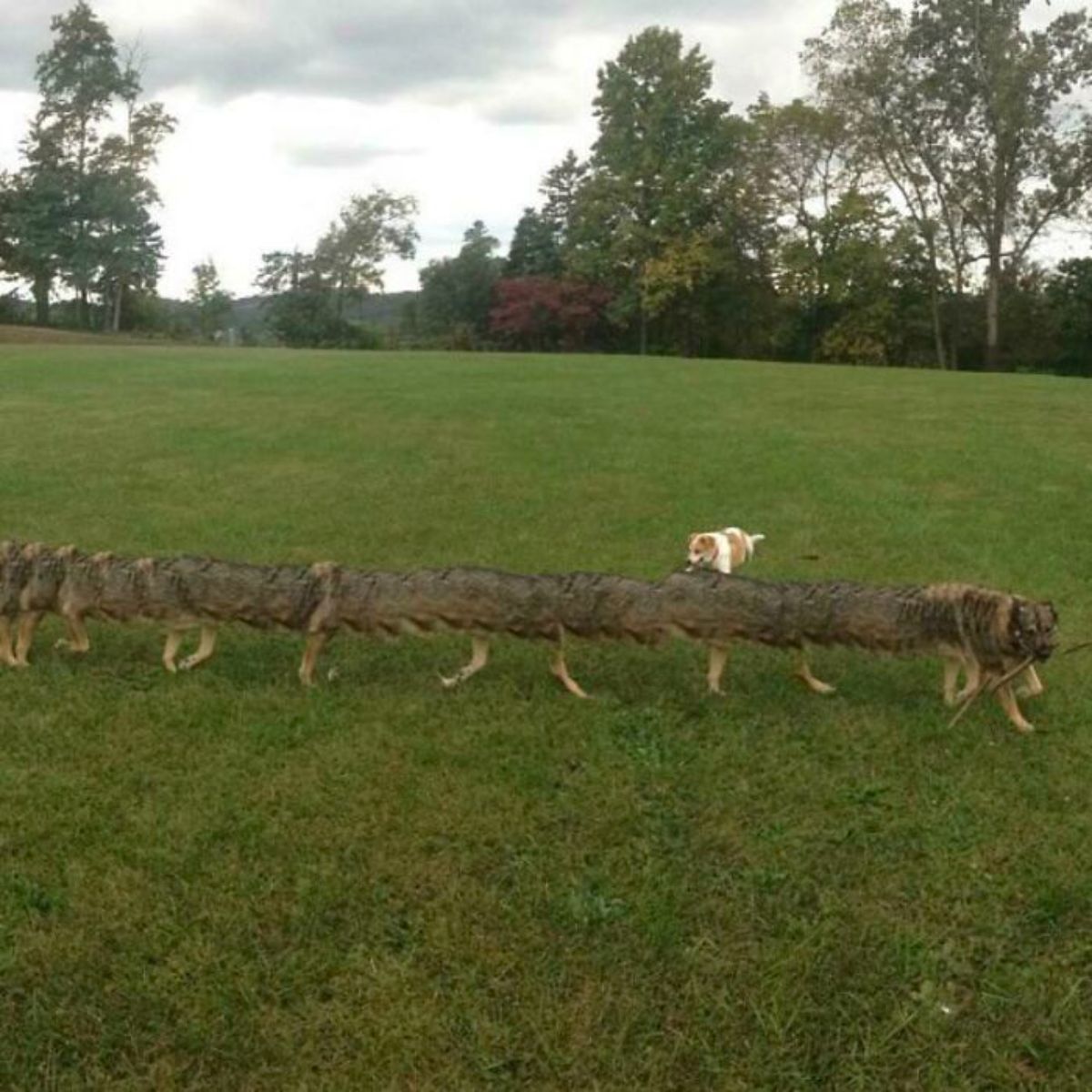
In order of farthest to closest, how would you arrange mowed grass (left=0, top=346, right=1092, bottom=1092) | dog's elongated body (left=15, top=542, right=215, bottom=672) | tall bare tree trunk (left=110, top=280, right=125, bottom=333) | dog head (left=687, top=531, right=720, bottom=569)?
tall bare tree trunk (left=110, top=280, right=125, bottom=333) → dog head (left=687, top=531, right=720, bottom=569) → dog's elongated body (left=15, top=542, right=215, bottom=672) → mowed grass (left=0, top=346, right=1092, bottom=1092)

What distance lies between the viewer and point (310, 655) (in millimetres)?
5551

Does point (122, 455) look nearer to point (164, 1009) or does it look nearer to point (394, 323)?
point (164, 1009)

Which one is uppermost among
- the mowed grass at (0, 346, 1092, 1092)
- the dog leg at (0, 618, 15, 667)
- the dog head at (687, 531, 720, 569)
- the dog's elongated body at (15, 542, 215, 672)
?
the dog head at (687, 531, 720, 569)

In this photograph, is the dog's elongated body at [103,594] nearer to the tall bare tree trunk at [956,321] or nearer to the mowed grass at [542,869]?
the mowed grass at [542,869]

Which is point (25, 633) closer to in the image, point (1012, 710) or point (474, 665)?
point (474, 665)

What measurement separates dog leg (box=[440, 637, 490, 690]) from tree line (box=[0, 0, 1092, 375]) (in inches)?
1579

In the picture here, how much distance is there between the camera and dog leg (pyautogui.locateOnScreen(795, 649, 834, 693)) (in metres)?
5.47

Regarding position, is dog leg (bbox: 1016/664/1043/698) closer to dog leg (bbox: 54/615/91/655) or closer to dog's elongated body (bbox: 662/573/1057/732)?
dog's elongated body (bbox: 662/573/1057/732)

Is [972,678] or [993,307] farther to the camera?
[993,307]

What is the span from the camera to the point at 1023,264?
1678 inches

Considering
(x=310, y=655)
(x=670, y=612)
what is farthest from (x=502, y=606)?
(x=310, y=655)

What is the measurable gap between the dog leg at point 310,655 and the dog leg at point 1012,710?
11.3 ft

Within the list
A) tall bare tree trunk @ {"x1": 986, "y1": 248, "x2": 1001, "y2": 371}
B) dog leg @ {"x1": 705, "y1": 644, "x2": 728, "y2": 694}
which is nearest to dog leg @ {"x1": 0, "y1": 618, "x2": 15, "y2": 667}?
dog leg @ {"x1": 705, "y1": 644, "x2": 728, "y2": 694}

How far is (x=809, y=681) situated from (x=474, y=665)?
1.78m
